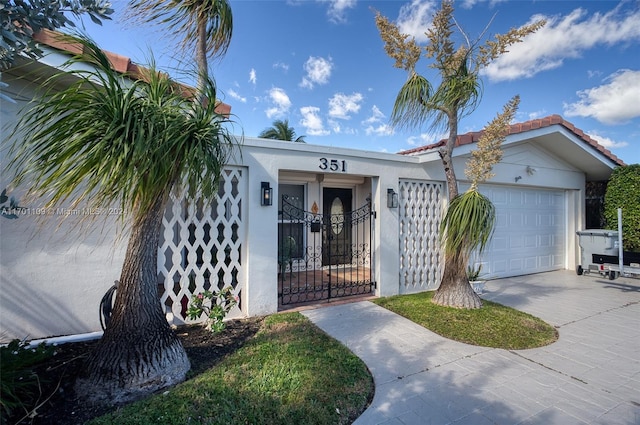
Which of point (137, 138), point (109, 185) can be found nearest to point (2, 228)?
point (109, 185)

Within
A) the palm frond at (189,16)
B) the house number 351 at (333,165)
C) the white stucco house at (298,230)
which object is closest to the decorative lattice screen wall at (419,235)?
the white stucco house at (298,230)

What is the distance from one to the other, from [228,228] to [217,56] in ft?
8.50

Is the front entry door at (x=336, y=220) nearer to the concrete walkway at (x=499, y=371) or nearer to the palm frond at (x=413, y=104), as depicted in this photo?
the concrete walkway at (x=499, y=371)

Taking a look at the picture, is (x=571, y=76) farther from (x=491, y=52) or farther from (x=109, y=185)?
(x=109, y=185)

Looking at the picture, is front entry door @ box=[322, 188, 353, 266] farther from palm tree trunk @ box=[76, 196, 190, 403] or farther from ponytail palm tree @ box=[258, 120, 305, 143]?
ponytail palm tree @ box=[258, 120, 305, 143]

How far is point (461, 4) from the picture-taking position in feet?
20.2

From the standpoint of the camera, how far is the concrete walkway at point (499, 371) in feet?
9.06

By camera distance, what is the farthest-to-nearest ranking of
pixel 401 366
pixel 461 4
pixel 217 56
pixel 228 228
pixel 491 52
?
1. pixel 461 4
2. pixel 491 52
3. pixel 228 228
4. pixel 217 56
5. pixel 401 366

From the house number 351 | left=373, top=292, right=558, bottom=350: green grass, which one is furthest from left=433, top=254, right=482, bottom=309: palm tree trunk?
the house number 351

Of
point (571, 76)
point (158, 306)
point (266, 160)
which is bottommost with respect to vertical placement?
point (158, 306)

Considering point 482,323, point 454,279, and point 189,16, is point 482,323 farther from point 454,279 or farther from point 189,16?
point 189,16

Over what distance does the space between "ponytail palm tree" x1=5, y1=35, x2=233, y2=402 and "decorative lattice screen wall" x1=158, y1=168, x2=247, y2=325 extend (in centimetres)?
158

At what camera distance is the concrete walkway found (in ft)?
9.06

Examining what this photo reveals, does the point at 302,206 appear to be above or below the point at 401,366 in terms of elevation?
above
